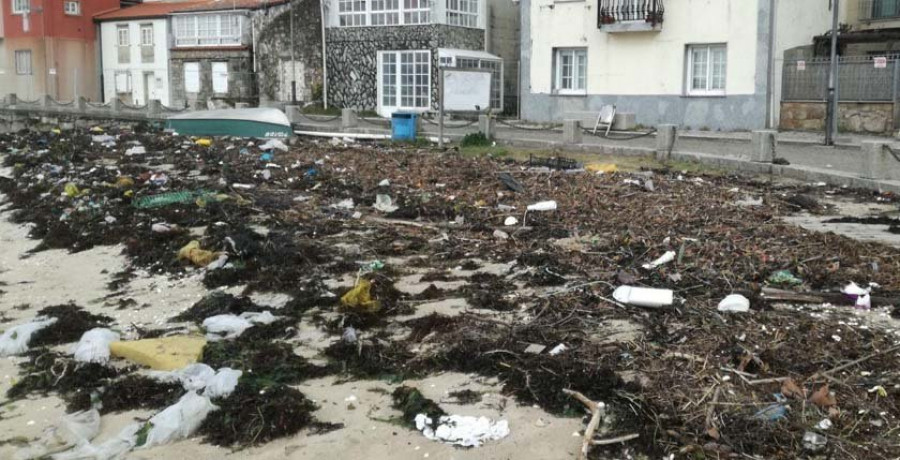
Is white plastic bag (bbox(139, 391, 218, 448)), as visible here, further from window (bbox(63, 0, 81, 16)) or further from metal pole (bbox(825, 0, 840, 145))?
window (bbox(63, 0, 81, 16))

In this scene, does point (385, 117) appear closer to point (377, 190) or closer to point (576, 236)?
point (377, 190)

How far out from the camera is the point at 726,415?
4.65 metres

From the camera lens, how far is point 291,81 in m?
33.1

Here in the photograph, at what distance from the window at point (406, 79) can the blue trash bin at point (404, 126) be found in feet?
27.4

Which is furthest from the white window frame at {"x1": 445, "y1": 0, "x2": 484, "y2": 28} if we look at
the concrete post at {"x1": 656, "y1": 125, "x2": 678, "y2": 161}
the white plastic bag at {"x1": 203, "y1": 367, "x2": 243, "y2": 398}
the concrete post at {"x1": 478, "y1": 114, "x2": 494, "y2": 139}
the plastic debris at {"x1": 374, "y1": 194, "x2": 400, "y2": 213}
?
the white plastic bag at {"x1": 203, "y1": 367, "x2": 243, "y2": 398}

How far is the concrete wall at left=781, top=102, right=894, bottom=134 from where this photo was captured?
2112cm

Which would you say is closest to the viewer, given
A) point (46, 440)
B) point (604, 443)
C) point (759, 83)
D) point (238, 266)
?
point (604, 443)

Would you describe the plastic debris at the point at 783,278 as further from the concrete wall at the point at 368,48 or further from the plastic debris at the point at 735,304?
the concrete wall at the point at 368,48

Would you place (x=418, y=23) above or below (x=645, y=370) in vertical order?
above

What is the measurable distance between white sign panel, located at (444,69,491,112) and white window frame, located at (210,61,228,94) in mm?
15394

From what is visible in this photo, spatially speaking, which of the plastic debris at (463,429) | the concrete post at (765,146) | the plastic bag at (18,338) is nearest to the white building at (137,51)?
the concrete post at (765,146)

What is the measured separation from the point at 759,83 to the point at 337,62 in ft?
50.2

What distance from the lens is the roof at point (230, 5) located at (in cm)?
3369

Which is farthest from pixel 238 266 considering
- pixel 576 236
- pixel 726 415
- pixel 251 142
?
pixel 251 142
